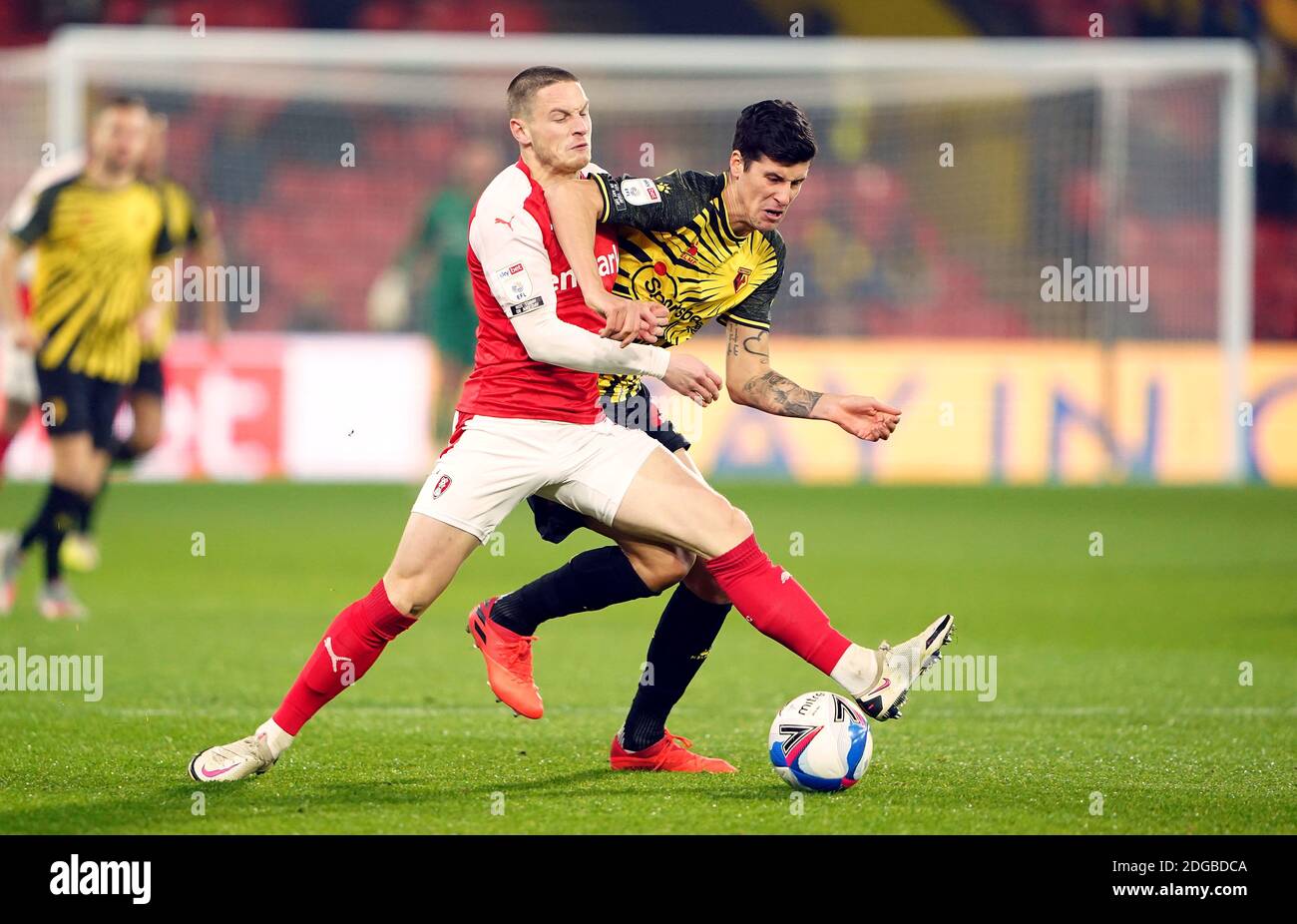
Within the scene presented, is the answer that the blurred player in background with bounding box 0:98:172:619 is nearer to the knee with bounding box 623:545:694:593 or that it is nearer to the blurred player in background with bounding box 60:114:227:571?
the blurred player in background with bounding box 60:114:227:571

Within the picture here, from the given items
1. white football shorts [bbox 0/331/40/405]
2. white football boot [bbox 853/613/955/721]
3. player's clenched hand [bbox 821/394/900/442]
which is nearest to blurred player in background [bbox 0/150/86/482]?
white football shorts [bbox 0/331/40/405]

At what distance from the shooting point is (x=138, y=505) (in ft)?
46.3

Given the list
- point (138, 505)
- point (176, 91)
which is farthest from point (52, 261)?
point (176, 91)

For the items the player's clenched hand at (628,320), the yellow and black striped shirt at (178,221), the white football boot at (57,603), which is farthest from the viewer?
the yellow and black striped shirt at (178,221)

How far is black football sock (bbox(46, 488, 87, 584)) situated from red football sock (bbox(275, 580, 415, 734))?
14.0 ft

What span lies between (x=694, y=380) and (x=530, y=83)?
1.00 meters

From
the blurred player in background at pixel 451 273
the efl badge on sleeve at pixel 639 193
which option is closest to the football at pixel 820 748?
the efl badge on sleeve at pixel 639 193

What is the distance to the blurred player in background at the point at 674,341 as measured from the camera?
467 cm

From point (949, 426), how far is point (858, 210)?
4013mm

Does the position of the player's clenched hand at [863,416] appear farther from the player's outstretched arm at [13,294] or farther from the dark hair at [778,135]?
the player's outstretched arm at [13,294]

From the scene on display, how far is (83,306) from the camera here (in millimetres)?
9117

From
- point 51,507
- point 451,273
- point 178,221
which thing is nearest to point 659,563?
point 51,507

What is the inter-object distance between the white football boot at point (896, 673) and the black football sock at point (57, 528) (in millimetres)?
5231

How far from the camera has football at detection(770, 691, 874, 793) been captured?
4645 millimetres
